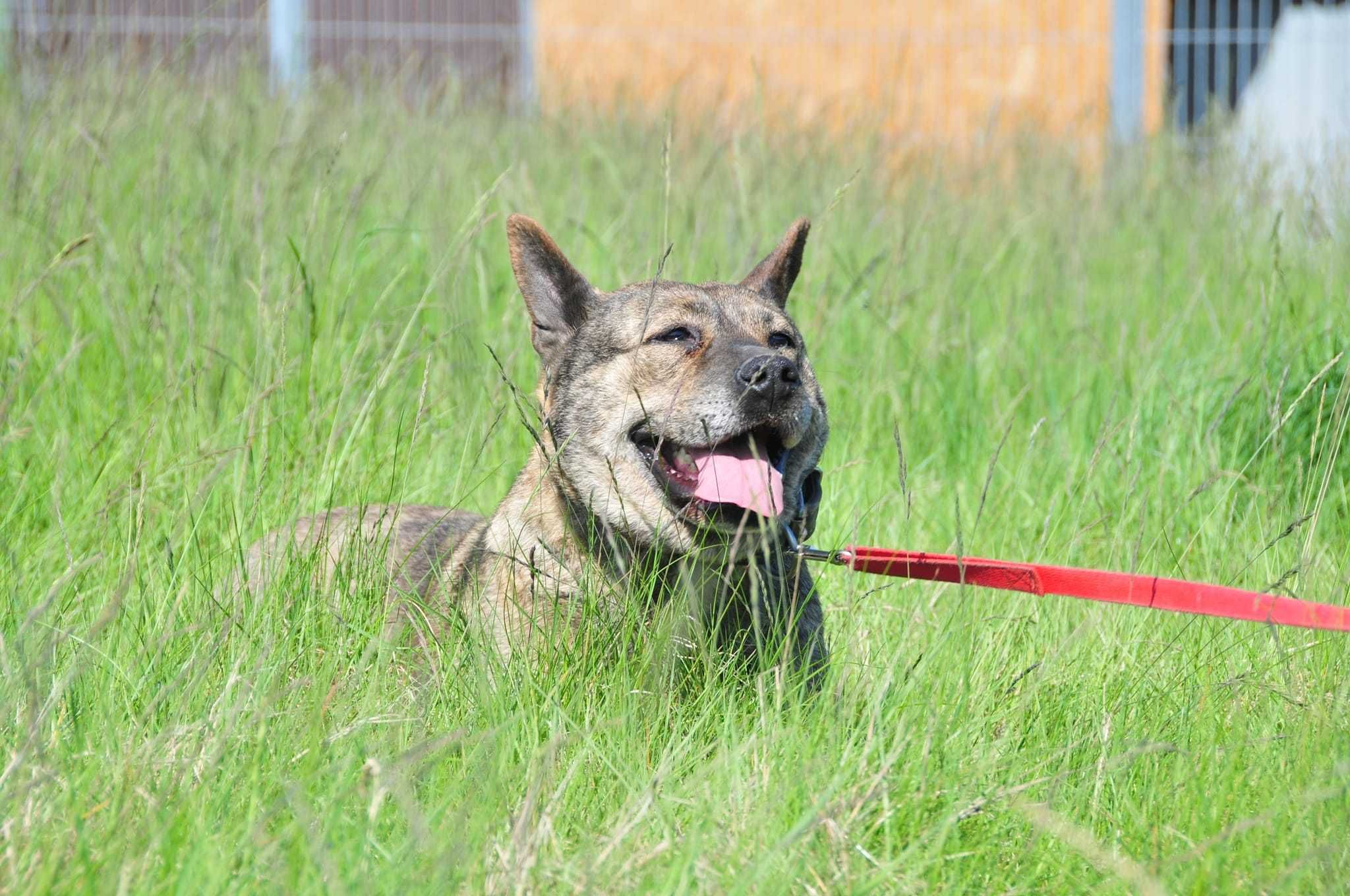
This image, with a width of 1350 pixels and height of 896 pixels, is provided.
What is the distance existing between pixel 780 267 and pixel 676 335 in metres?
0.55

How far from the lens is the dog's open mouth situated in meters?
3.04

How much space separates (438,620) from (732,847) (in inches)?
54.5

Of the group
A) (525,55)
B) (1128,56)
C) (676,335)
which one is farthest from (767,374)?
(525,55)

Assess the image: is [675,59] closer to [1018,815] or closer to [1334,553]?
[1334,553]

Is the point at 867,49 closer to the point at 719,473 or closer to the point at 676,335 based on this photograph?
the point at 676,335

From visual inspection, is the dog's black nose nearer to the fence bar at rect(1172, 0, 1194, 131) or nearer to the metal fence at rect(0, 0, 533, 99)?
the metal fence at rect(0, 0, 533, 99)

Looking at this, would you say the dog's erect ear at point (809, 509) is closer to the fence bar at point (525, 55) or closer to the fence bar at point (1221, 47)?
the fence bar at point (525, 55)

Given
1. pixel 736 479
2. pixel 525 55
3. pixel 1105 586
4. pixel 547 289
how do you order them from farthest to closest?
pixel 525 55, pixel 547 289, pixel 736 479, pixel 1105 586

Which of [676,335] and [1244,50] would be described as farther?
[1244,50]

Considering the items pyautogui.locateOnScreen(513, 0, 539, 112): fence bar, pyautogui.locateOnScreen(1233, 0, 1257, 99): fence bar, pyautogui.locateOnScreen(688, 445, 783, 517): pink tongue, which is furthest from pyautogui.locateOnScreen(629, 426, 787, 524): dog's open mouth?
pyautogui.locateOnScreen(1233, 0, 1257, 99): fence bar

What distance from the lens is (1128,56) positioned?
459 inches

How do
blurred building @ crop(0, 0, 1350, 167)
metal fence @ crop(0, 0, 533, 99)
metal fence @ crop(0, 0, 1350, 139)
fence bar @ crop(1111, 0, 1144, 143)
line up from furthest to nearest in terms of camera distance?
fence bar @ crop(1111, 0, 1144, 143), blurred building @ crop(0, 0, 1350, 167), metal fence @ crop(0, 0, 1350, 139), metal fence @ crop(0, 0, 533, 99)

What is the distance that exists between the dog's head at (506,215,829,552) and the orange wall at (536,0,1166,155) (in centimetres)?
775

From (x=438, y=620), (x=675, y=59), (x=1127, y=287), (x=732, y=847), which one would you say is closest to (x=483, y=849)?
(x=732, y=847)
